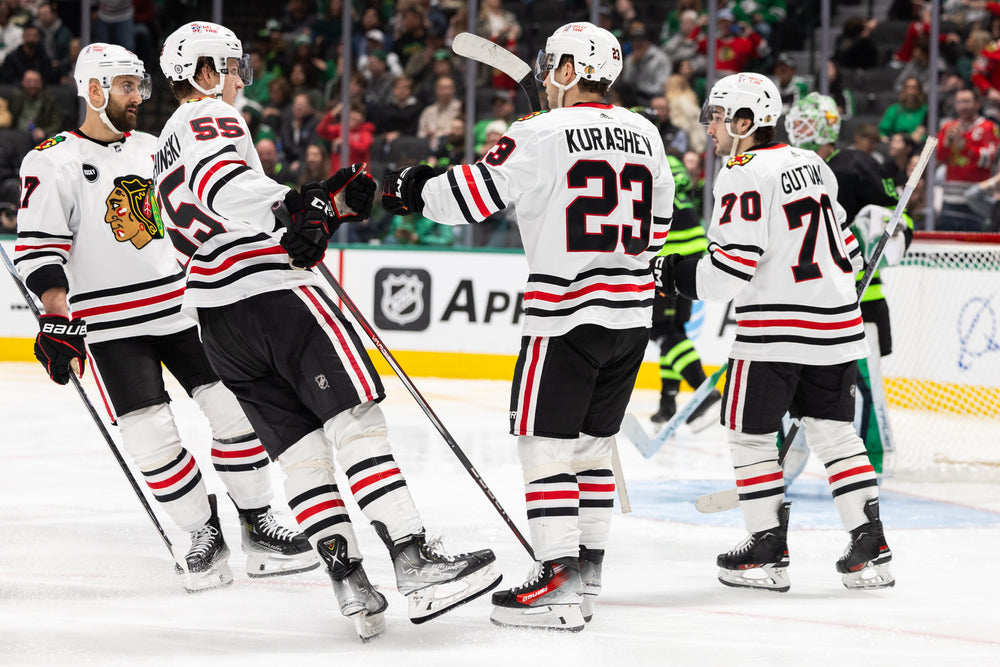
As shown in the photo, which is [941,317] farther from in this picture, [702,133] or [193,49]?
[193,49]

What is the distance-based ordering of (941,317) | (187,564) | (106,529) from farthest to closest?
(941,317), (106,529), (187,564)

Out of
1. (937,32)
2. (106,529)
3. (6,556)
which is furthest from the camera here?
(937,32)

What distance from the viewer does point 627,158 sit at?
2895 millimetres

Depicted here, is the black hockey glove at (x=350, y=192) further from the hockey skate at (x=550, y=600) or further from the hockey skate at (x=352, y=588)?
the hockey skate at (x=550, y=600)

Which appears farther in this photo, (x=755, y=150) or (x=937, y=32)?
(x=937, y=32)

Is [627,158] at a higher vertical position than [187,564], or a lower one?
higher

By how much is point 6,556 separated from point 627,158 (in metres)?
1.93

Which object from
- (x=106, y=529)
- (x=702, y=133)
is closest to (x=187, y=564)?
(x=106, y=529)

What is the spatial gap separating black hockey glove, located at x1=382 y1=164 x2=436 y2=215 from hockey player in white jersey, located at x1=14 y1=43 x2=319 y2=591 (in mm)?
752

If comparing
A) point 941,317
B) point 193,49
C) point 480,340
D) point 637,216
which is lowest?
point 480,340

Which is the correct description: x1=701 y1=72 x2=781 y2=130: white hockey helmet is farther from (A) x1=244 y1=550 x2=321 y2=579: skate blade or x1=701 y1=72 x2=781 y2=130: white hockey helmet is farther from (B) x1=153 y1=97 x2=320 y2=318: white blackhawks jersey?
(A) x1=244 y1=550 x2=321 y2=579: skate blade

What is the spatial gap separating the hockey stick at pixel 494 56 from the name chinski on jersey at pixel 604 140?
0.98ft

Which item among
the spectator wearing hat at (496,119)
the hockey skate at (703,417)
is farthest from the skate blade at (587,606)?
the spectator wearing hat at (496,119)

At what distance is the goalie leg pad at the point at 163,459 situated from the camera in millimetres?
3260
